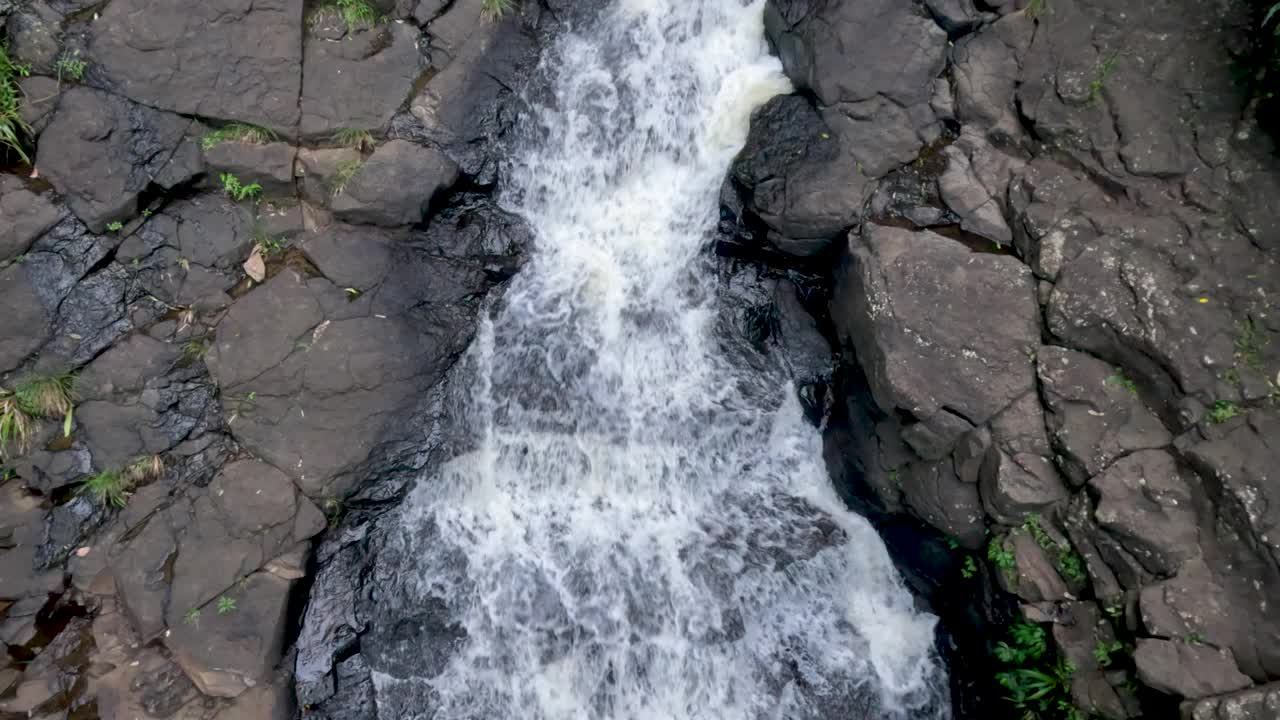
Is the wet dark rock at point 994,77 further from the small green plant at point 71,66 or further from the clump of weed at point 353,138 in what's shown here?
the small green plant at point 71,66

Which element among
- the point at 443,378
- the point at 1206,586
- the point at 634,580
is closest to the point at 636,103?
the point at 443,378

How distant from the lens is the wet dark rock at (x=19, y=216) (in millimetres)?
5734

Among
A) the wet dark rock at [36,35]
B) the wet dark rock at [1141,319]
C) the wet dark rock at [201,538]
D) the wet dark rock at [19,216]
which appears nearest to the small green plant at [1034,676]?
the wet dark rock at [1141,319]

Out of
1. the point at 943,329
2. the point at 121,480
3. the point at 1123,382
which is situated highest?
the point at 1123,382

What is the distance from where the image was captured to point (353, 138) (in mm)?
6367

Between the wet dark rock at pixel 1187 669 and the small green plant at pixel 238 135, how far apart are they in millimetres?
7446

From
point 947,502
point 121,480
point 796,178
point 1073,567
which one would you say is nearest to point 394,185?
point 121,480

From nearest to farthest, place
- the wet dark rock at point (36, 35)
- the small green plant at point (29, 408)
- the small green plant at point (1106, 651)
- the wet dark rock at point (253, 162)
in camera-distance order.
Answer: the small green plant at point (1106, 651)
the small green plant at point (29, 408)
the wet dark rock at point (36, 35)
the wet dark rock at point (253, 162)

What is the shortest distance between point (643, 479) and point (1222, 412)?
418 cm

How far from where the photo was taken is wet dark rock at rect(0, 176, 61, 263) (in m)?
5.73

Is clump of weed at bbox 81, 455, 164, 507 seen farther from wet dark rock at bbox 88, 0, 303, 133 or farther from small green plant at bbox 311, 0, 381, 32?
small green plant at bbox 311, 0, 381, 32

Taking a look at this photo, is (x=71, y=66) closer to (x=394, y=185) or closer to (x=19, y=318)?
(x=19, y=318)

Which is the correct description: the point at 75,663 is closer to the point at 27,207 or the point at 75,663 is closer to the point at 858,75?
the point at 27,207

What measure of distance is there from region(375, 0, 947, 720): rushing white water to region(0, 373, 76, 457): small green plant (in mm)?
2768
